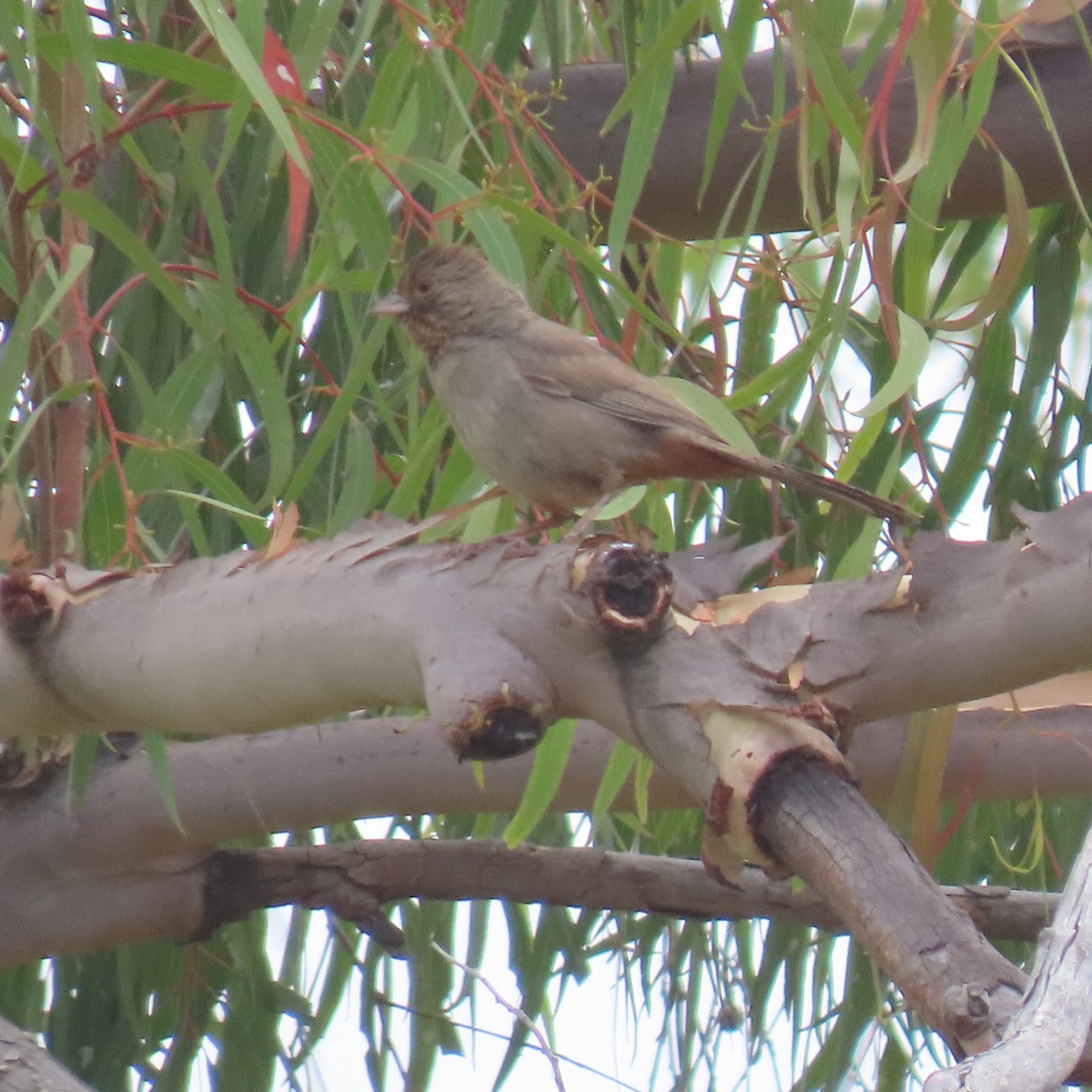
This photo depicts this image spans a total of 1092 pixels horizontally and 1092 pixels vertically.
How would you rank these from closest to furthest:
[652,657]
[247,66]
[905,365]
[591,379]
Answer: [652,657], [247,66], [905,365], [591,379]

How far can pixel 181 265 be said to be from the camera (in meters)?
2.12

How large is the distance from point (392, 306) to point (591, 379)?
35 cm

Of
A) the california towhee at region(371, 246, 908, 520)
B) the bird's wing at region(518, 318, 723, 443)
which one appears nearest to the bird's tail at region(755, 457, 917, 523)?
the california towhee at region(371, 246, 908, 520)

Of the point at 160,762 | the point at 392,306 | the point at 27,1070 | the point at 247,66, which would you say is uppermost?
the point at 247,66

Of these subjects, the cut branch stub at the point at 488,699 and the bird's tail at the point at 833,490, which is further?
the bird's tail at the point at 833,490

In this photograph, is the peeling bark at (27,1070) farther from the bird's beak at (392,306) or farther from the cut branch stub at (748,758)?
the bird's beak at (392,306)

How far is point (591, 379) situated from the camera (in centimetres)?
263

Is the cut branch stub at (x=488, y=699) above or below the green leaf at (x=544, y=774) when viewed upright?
above

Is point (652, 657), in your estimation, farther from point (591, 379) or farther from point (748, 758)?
point (591, 379)

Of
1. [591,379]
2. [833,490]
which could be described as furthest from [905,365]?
[591,379]

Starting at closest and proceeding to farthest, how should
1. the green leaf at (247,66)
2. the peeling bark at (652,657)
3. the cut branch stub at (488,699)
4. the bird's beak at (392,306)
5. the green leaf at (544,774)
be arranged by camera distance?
the peeling bark at (652,657), the cut branch stub at (488,699), the green leaf at (247,66), the green leaf at (544,774), the bird's beak at (392,306)

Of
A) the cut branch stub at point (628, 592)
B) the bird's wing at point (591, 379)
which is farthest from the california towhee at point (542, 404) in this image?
the cut branch stub at point (628, 592)

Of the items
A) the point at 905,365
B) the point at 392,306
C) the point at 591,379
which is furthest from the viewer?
the point at 591,379

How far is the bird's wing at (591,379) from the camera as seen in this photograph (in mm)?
2484
